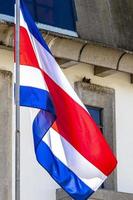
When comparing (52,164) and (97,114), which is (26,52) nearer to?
(52,164)

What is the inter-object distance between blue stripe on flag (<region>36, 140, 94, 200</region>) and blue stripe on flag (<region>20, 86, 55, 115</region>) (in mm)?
541

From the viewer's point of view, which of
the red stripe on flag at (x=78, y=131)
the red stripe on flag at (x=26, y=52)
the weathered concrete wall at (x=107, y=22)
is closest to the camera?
the red stripe on flag at (x=26, y=52)

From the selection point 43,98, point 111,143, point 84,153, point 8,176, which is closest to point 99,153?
point 84,153

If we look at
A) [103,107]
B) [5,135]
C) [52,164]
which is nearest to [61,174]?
[52,164]

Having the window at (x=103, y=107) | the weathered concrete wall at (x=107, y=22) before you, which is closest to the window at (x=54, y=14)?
the weathered concrete wall at (x=107, y=22)

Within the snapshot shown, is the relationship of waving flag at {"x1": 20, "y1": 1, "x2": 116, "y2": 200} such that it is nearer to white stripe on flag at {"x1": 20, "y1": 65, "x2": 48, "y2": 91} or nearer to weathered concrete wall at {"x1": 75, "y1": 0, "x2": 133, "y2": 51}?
white stripe on flag at {"x1": 20, "y1": 65, "x2": 48, "y2": 91}

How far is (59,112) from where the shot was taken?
53.4ft

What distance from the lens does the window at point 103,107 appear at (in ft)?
68.2

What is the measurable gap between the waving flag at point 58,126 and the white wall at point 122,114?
163 inches

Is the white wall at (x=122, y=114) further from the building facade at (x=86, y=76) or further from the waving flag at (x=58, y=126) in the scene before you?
the waving flag at (x=58, y=126)

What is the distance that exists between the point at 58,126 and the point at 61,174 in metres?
0.75

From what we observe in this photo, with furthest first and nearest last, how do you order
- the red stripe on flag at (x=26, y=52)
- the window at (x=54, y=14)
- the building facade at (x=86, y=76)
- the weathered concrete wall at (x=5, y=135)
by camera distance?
the window at (x=54, y=14) → the building facade at (x=86, y=76) → the weathered concrete wall at (x=5, y=135) → the red stripe on flag at (x=26, y=52)

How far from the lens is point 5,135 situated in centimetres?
1927

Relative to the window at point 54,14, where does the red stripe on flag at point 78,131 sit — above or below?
below
